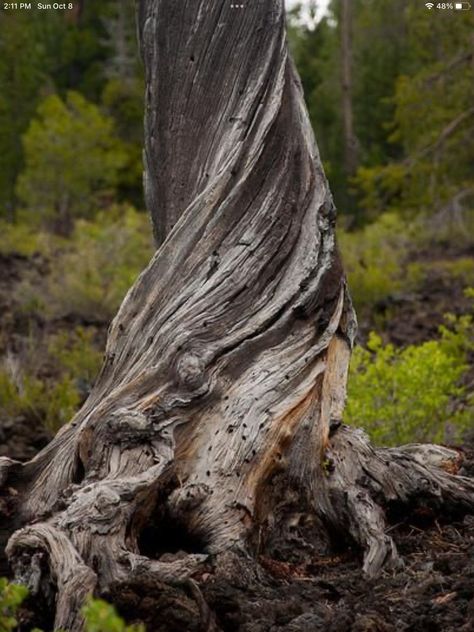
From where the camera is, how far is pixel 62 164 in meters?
31.5

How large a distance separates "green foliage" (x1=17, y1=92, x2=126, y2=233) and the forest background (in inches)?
2.2

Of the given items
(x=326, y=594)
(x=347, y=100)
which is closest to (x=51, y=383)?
(x=326, y=594)

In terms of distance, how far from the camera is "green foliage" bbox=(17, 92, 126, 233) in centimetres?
3100

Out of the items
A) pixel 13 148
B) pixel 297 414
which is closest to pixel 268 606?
pixel 297 414

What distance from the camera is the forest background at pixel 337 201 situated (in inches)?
330

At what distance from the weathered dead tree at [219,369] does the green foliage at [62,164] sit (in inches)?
1005

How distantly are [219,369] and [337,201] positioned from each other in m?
28.9

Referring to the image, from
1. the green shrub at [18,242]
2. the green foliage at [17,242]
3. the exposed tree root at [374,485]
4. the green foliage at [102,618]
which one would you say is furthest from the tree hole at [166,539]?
the green foliage at [17,242]

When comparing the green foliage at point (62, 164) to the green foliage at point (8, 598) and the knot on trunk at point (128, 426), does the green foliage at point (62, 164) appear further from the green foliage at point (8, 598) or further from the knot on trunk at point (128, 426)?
the green foliage at point (8, 598)

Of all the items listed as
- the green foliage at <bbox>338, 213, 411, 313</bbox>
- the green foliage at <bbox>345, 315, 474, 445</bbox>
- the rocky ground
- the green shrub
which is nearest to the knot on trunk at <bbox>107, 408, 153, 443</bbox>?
the rocky ground

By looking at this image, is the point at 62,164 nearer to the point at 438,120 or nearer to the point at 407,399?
the point at 438,120

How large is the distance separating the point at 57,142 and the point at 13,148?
319cm

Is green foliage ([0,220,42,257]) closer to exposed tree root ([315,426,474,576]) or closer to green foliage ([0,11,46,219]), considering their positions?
green foliage ([0,11,46,219])

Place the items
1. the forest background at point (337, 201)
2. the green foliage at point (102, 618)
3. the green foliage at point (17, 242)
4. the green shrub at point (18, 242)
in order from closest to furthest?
the green foliage at point (102, 618), the forest background at point (337, 201), the green shrub at point (18, 242), the green foliage at point (17, 242)
